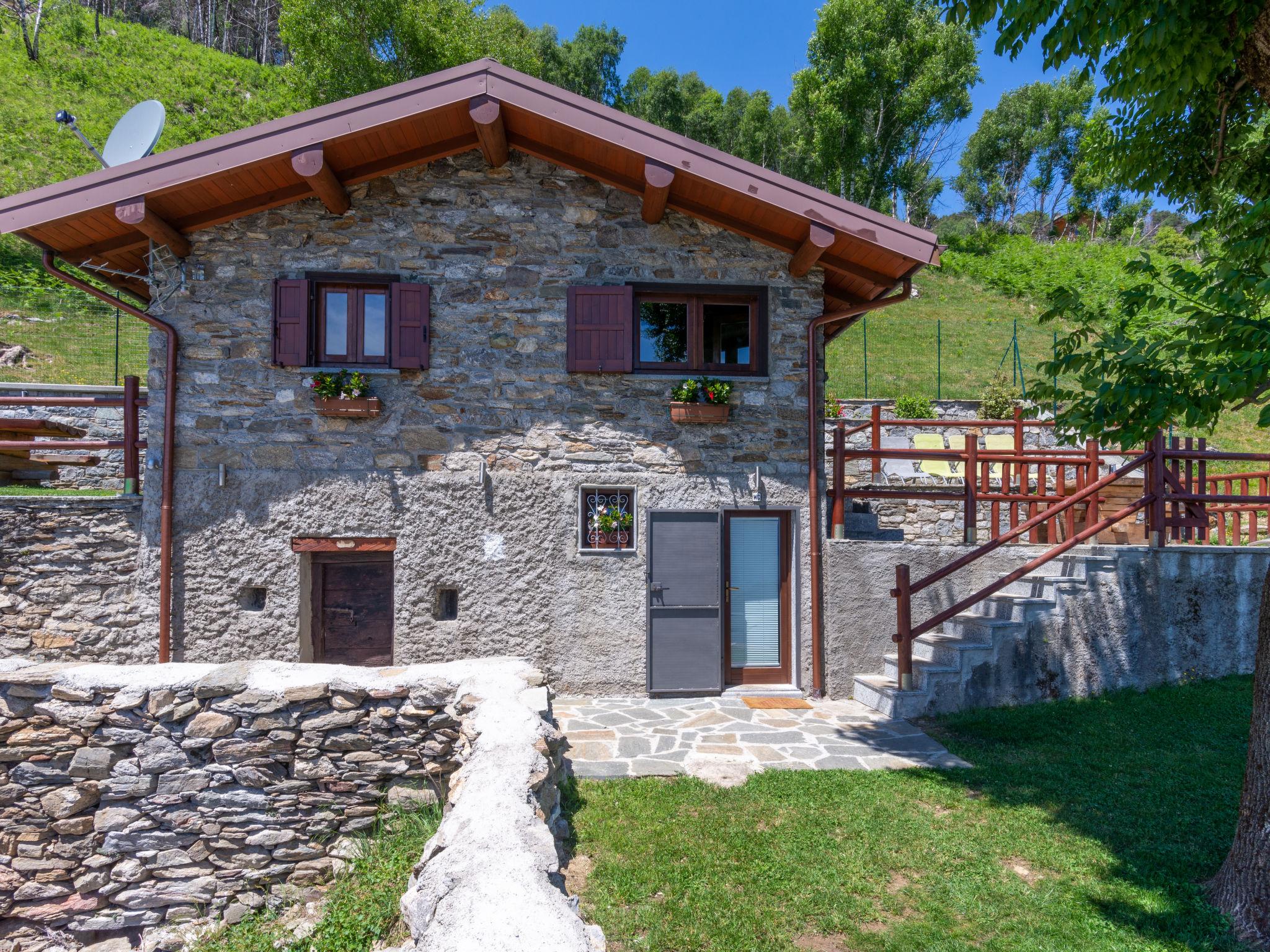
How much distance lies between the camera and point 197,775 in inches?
206

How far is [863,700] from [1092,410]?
13.1 ft

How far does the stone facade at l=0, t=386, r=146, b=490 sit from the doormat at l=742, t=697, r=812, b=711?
9.72 m

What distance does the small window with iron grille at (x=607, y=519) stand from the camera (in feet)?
23.6

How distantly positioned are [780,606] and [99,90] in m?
39.3

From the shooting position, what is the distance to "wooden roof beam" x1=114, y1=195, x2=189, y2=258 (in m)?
6.26

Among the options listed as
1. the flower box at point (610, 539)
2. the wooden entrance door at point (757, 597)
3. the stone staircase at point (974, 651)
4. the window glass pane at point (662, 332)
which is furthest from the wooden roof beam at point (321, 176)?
the stone staircase at point (974, 651)

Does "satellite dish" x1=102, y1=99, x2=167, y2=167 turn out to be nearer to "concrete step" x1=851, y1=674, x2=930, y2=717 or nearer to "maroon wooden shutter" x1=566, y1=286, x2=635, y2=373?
"maroon wooden shutter" x1=566, y1=286, x2=635, y2=373

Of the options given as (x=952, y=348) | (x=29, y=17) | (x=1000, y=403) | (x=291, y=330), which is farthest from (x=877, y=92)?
(x=29, y=17)

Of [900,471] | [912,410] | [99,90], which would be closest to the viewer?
[900,471]

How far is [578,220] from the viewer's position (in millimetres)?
7266

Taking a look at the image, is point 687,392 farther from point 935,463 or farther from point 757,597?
point 935,463

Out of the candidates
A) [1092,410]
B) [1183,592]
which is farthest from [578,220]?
[1183,592]

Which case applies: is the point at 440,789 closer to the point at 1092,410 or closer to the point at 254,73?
the point at 1092,410

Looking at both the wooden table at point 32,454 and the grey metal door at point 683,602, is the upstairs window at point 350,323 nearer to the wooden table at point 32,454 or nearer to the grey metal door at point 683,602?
the wooden table at point 32,454
